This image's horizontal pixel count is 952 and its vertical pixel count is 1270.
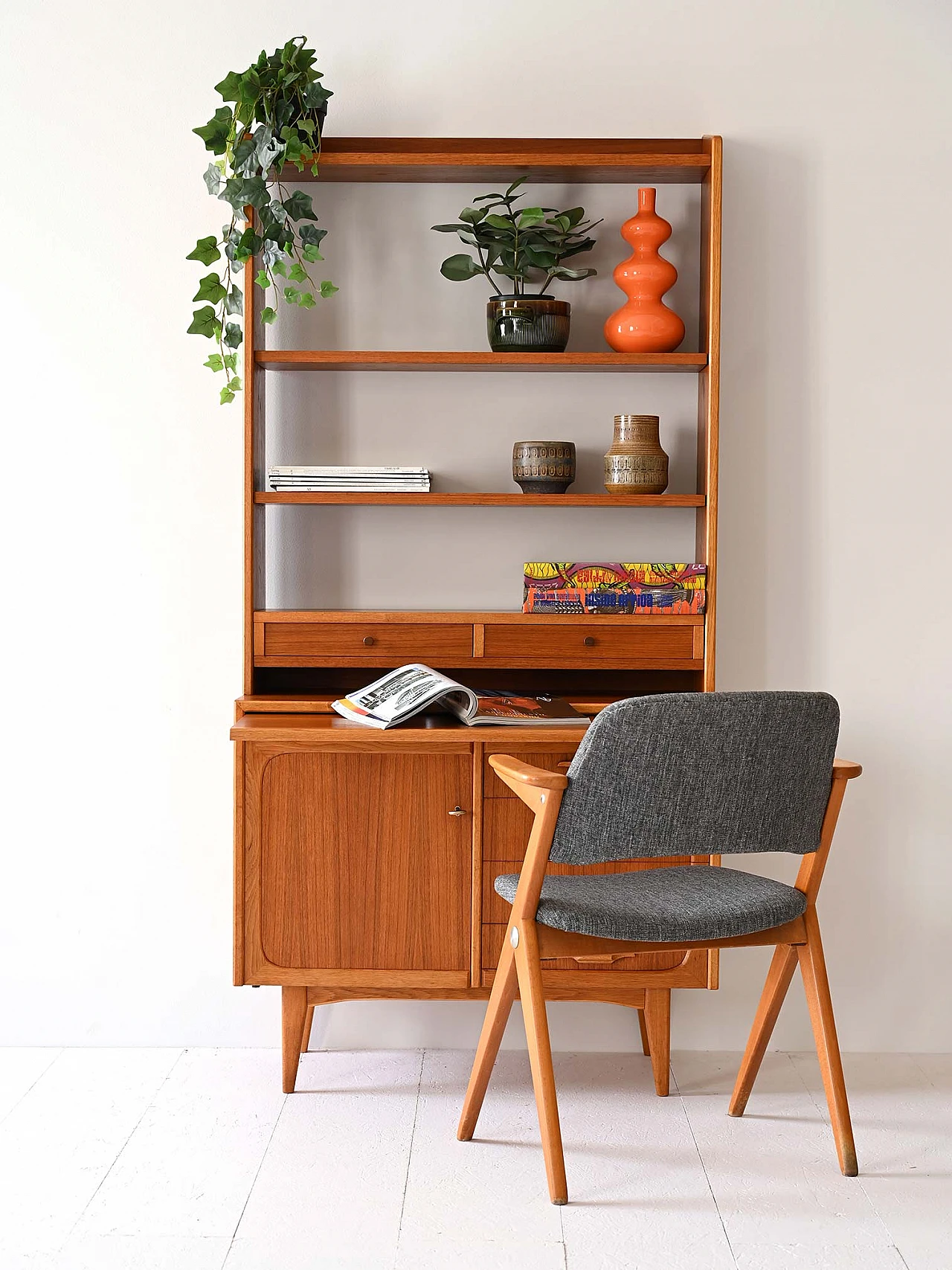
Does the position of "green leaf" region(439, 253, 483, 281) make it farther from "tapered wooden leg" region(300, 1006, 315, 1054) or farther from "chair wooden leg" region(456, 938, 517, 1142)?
"tapered wooden leg" region(300, 1006, 315, 1054)

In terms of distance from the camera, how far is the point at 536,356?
2.42m

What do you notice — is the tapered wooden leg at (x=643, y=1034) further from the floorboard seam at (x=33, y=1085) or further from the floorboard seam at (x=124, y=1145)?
the floorboard seam at (x=33, y=1085)

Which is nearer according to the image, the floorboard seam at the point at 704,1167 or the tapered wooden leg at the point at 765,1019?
the floorboard seam at the point at 704,1167

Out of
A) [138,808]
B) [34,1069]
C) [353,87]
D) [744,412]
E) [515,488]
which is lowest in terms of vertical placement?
[34,1069]

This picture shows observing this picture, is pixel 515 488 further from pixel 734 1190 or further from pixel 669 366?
pixel 734 1190

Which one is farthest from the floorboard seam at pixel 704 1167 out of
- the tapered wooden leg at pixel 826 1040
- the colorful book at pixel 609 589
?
the colorful book at pixel 609 589

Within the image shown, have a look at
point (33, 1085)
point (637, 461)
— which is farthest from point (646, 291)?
point (33, 1085)

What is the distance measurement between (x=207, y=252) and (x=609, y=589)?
1091 millimetres

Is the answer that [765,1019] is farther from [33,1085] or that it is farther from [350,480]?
[33,1085]

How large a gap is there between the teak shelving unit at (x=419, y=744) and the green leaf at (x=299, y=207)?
0.13 meters

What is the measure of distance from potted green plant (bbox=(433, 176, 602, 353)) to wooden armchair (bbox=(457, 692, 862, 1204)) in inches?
37.7

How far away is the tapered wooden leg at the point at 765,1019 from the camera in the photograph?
2.15 metres

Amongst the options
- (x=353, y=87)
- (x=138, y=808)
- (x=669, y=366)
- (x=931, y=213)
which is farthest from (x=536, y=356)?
(x=138, y=808)

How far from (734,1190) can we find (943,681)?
124 cm
